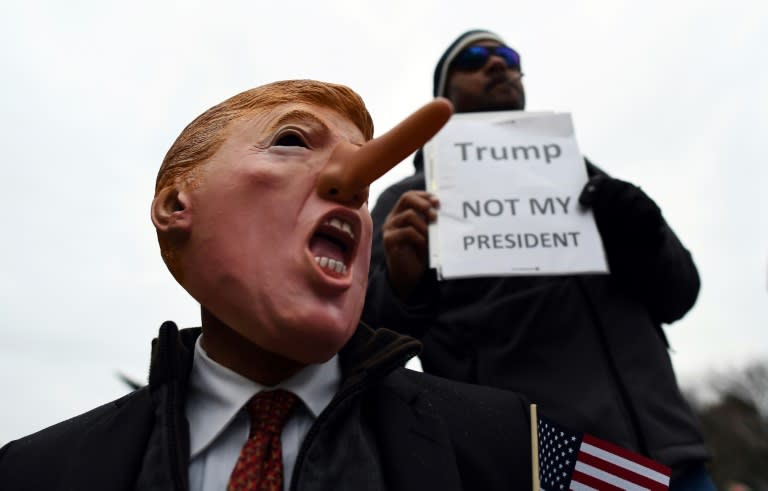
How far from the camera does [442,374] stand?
2.59 metres

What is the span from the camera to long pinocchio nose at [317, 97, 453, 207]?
1.60 m

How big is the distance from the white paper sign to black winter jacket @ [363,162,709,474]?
0.15 m

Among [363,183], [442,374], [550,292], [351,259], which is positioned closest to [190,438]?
[351,259]

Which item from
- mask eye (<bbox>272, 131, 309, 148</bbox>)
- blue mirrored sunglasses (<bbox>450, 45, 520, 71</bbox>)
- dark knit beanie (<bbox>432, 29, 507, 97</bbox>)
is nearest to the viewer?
mask eye (<bbox>272, 131, 309, 148</bbox>)

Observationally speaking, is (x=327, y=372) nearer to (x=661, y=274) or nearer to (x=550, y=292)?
(x=550, y=292)

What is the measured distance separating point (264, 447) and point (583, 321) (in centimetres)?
140

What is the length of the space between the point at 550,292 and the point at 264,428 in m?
1.36

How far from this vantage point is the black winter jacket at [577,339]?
2.25m

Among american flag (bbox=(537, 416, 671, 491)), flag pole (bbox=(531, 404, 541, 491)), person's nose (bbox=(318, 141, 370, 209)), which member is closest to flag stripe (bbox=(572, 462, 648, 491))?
american flag (bbox=(537, 416, 671, 491))

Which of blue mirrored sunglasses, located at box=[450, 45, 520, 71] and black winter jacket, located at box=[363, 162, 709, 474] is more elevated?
blue mirrored sunglasses, located at box=[450, 45, 520, 71]

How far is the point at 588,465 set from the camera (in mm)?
1622

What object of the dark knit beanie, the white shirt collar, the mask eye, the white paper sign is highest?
the dark knit beanie

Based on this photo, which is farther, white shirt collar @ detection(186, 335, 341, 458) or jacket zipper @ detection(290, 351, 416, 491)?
white shirt collar @ detection(186, 335, 341, 458)

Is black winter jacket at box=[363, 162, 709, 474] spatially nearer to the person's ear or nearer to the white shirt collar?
the white shirt collar
